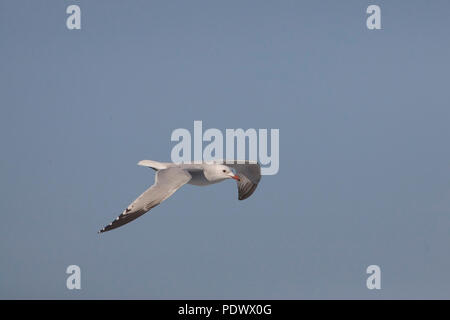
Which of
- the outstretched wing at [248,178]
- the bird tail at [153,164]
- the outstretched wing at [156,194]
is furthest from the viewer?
the outstretched wing at [248,178]

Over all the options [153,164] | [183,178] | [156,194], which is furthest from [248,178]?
[156,194]

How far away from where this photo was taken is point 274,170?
17.0 m

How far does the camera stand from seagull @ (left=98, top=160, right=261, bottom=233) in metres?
13.2

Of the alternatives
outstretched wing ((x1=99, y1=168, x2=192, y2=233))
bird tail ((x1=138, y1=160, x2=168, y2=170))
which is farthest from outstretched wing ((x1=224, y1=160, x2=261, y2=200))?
outstretched wing ((x1=99, y1=168, x2=192, y2=233))

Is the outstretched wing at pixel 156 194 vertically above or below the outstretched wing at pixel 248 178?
below

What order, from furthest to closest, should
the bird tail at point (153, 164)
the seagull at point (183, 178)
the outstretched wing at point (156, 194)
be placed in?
the bird tail at point (153, 164), the seagull at point (183, 178), the outstretched wing at point (156, 194)

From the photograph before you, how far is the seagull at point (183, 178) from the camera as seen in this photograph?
43.4ft

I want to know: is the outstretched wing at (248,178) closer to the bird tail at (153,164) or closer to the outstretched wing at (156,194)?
the bird tail at (153,164)

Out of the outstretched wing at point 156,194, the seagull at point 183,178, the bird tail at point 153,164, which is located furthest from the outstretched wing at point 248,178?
the outstretched wing at point 156,194

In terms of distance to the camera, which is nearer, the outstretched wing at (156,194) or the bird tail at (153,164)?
the outstretched wing at (156,194)

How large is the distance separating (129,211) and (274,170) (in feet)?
15.3
